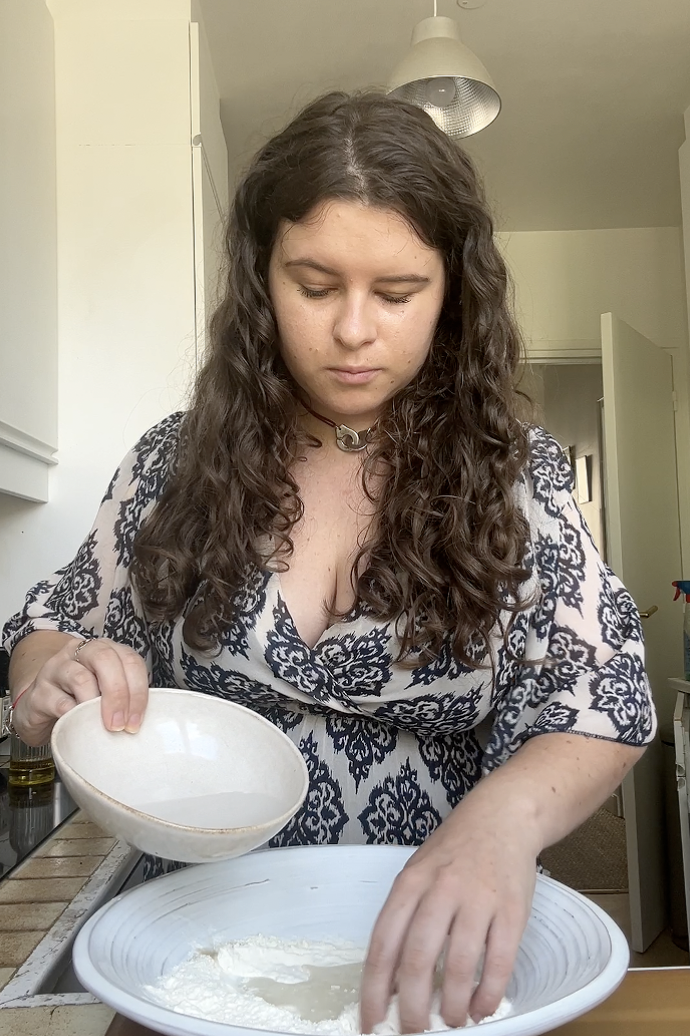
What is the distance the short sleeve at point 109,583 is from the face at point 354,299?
0.71 ft

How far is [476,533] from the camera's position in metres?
0.79

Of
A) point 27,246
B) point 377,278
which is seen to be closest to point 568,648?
point 377,278

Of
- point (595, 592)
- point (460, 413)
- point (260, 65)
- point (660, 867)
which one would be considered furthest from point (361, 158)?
point (660, 867)

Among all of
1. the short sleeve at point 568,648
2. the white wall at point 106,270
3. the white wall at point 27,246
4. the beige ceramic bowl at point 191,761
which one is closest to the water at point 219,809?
the beige ceramic bowl at point 191,761

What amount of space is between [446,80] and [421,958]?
2003mm

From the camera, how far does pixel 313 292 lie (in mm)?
738

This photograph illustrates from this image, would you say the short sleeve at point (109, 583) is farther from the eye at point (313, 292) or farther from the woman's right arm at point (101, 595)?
the eye at point (313, 292)

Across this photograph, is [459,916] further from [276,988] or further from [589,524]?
[589,524]

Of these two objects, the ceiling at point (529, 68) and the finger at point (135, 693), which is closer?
the finger at point (135, 693)

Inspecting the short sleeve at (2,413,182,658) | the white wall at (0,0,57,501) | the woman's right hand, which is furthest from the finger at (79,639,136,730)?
the white wall at (0,0,57,501)

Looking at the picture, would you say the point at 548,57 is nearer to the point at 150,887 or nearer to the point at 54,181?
the point at 54,181

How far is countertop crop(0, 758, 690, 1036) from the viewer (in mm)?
482

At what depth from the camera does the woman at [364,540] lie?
720mm

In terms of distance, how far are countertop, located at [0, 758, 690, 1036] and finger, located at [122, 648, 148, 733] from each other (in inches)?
6.7
